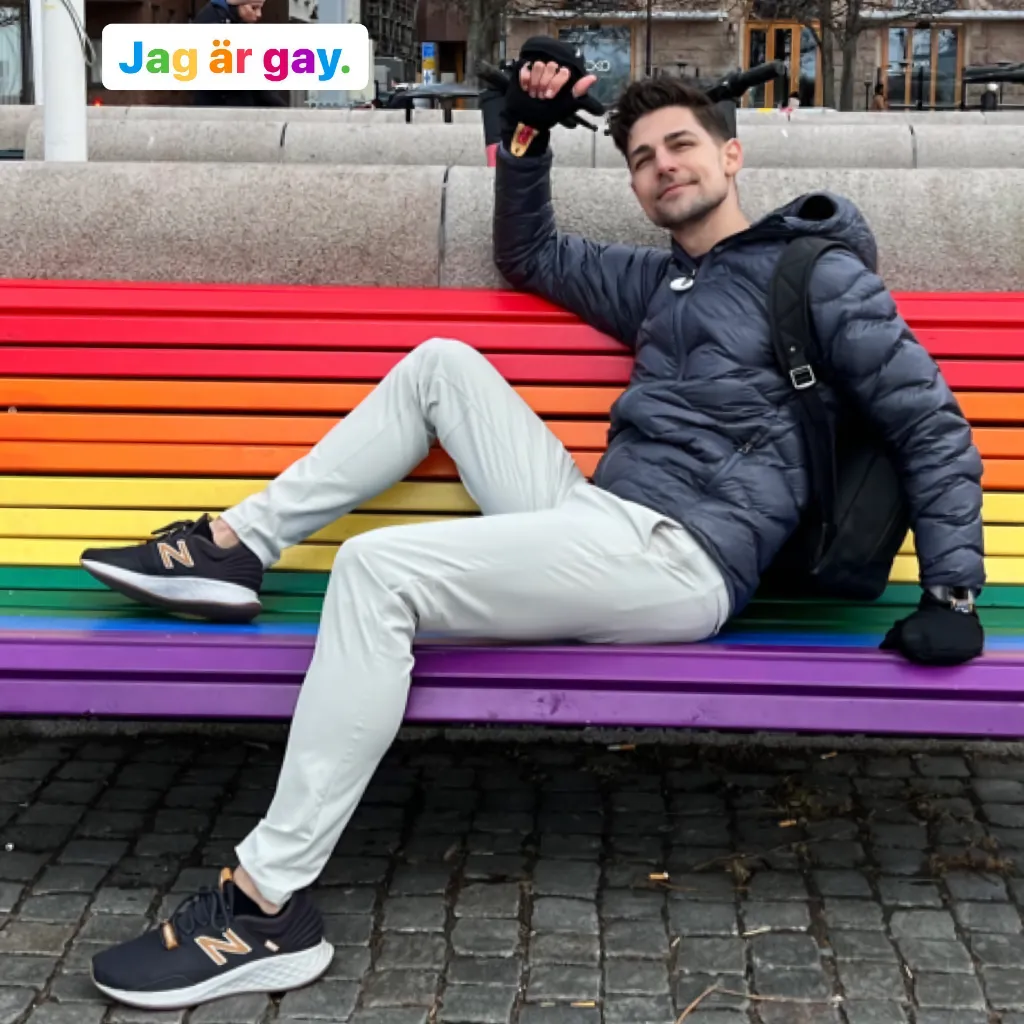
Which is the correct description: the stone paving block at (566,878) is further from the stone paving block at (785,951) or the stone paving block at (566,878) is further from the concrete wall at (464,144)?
the concrete wall at (464,144)

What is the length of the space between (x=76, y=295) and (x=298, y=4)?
21800 millimetres

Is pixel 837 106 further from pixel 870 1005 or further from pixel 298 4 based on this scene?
pixel 870 1005

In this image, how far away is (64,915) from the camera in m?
3.49

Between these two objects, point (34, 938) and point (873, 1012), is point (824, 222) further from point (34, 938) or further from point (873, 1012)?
point (34, 938)

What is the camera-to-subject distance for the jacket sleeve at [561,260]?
391 centimetres

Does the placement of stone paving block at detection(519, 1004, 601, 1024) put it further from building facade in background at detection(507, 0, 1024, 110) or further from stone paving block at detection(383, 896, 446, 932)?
building facade in background at detection(507, 0, 1024, 110)

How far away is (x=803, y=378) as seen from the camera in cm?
338

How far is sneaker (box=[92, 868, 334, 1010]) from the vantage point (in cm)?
308

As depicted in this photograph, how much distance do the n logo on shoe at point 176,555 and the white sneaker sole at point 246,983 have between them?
84 centimetres

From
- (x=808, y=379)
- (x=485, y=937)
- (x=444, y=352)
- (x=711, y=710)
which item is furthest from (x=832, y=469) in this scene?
(x=485, y=937)

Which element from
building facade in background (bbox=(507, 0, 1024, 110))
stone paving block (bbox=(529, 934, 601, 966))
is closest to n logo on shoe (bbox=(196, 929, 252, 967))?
stone paving block (bbox=(529, 934, 601, 966))

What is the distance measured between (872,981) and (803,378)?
1204 mm

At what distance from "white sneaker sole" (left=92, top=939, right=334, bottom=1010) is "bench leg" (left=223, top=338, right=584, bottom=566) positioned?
2.85 feet

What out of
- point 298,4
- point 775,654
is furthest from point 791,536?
point 298,4
